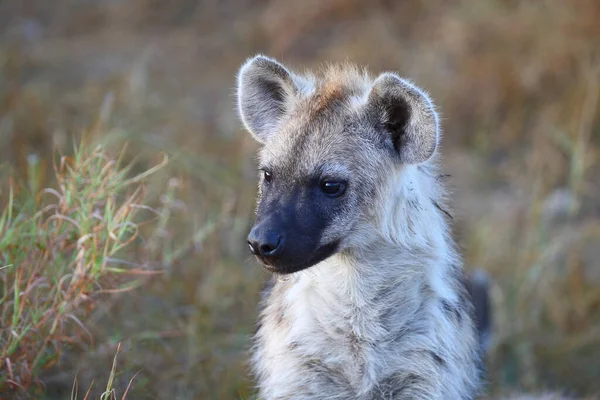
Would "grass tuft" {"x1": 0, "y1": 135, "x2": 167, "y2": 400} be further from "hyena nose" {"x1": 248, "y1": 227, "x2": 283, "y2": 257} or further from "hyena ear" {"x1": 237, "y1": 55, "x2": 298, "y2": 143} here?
"hyena nose" {"x1": 248, "y1": 227, "x2": 283, "y2": 257}

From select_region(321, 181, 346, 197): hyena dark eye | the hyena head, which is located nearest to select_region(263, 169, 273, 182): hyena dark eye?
the hyena head

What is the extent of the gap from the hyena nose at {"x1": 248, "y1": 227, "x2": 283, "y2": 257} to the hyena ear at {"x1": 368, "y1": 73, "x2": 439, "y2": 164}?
15.5 inches

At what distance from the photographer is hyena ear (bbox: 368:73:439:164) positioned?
2.10 m

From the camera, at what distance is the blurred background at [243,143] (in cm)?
297

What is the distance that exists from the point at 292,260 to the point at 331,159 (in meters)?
0.28

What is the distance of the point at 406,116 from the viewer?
2176 millimetres

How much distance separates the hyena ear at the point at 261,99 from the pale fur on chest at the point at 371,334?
42 centimetres

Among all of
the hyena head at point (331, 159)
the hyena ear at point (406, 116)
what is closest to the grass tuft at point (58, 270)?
the hyena head at point (331, 159)

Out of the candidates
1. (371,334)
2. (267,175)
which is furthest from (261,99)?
(371,334)

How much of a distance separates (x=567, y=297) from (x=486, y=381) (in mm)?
999

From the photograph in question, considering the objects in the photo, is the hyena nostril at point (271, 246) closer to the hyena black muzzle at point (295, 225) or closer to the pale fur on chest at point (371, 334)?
the hyena black muzzle at point (295, 225)

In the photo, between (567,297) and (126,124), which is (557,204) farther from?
(126,124)

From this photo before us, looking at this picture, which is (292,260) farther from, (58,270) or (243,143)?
(243,143)

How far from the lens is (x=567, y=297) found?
3666mm
